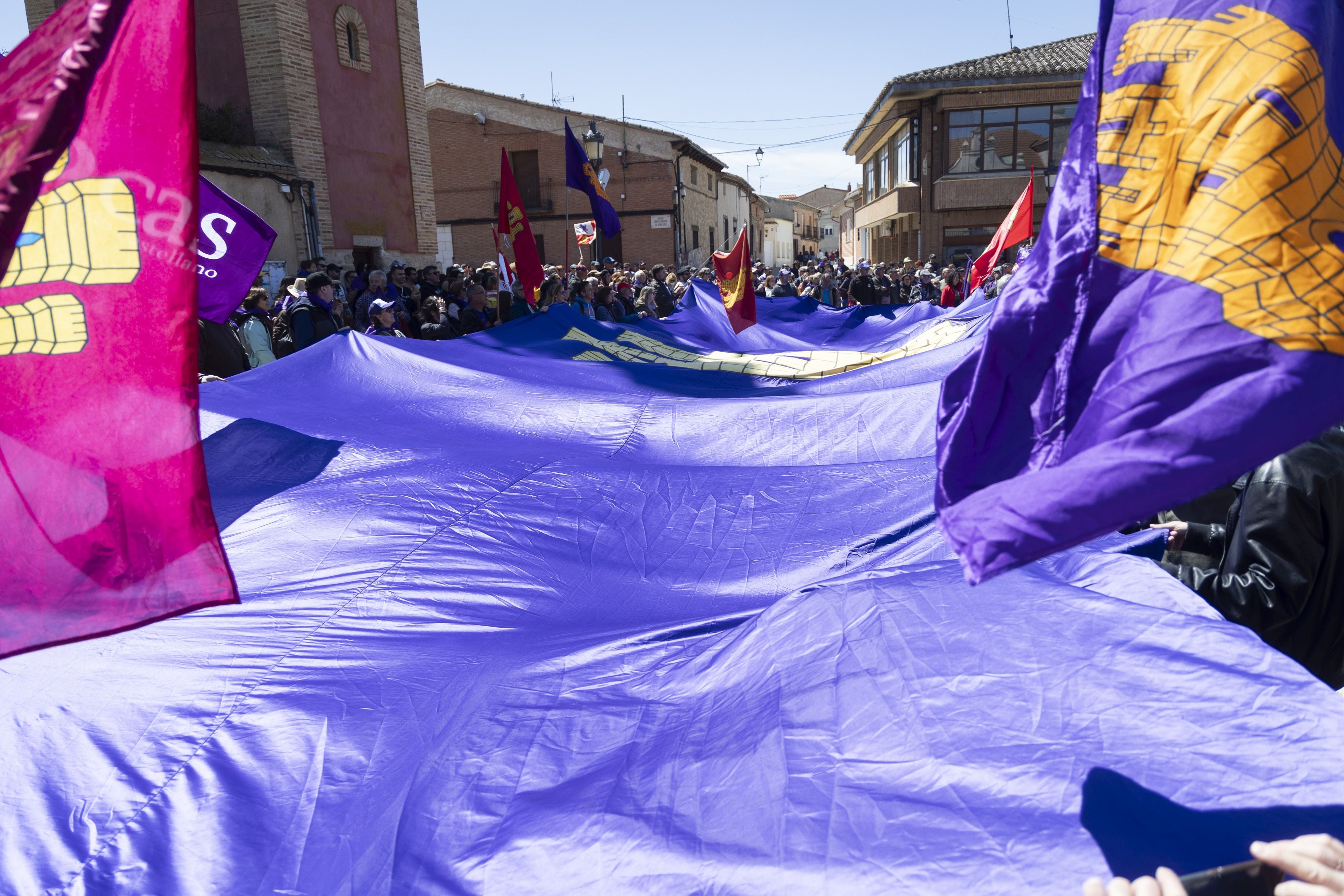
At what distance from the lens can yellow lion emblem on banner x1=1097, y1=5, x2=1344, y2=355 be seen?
145 centimetres

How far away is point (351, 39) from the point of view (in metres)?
16.7

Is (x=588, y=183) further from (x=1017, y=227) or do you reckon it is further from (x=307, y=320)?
(x=1017, y=227)

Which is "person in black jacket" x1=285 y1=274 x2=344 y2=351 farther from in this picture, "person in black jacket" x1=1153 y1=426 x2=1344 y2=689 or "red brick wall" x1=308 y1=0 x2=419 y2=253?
"red brick wall" x1=308 y1=0 x2=419 y2=253

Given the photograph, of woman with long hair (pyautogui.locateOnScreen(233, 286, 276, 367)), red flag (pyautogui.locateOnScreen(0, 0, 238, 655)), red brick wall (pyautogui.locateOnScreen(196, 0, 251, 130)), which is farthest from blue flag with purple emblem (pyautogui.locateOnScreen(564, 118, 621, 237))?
red flag (pyautogui.locateOnScreen(0, 0, 238, 655))

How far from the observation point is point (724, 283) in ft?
36.6

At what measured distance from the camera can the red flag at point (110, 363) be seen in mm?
1602

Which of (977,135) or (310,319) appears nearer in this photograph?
(310,319)

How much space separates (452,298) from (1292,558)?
9050 mm

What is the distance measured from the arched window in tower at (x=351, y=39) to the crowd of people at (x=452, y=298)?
357cm

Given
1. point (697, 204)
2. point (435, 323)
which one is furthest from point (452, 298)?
point (697, 204)

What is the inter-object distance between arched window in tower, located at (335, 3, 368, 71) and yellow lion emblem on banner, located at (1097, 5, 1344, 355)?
56.2ft

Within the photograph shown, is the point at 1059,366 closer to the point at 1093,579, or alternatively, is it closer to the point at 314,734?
the point at 1093,579

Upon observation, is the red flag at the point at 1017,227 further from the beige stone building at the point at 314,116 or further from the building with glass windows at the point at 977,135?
the building with glass windows at the point at 977,135

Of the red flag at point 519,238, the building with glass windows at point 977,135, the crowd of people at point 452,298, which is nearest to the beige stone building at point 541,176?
the building with glass windows at point 977,135
